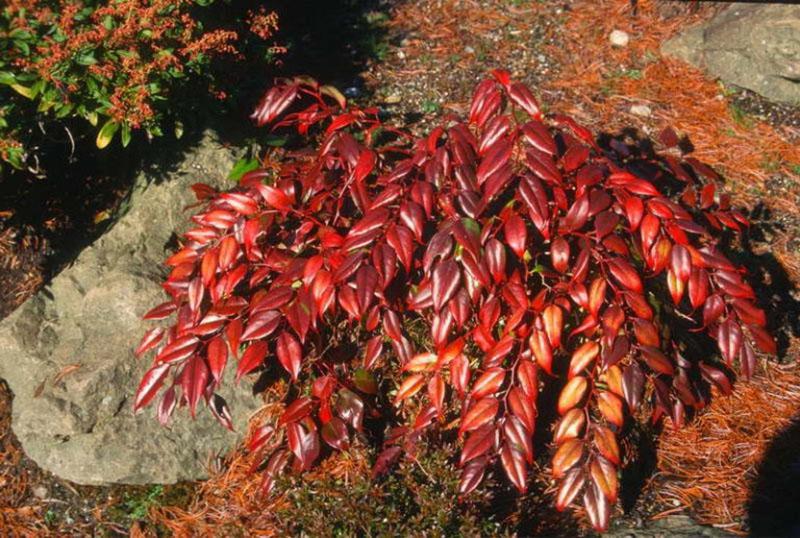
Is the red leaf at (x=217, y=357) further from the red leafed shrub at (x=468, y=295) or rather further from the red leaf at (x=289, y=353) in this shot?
the red leaf at (x=289, y=353)

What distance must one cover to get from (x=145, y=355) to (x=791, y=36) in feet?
12.0

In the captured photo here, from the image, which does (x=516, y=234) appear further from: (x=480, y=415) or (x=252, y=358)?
(x=252, y=358)

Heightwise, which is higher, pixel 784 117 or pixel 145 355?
pixel 145 355

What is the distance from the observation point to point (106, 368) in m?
3.23

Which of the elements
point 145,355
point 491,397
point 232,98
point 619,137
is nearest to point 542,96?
point 619,137

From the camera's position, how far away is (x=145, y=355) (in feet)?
10.8

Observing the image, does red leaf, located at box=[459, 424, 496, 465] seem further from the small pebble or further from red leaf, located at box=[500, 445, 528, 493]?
the small pebble

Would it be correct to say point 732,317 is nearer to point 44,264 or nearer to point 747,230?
point 747,230

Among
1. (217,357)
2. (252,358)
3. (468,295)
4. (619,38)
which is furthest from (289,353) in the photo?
(619,38)

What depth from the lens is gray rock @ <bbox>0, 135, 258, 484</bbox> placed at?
3207mm

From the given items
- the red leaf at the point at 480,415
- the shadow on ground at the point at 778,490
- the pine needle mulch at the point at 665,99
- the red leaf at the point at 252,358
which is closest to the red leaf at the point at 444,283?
the red leaf at the point at 480,415

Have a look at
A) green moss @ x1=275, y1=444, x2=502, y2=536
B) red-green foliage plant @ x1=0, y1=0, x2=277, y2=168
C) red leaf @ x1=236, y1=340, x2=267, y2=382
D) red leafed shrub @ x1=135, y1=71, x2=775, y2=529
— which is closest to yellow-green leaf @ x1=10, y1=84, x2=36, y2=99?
red-green foliage plant @ x1=0, y1=0, x2=277, y2=168

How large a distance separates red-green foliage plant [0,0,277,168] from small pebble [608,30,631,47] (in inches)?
97.8

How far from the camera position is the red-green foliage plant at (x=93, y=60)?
2.77m
